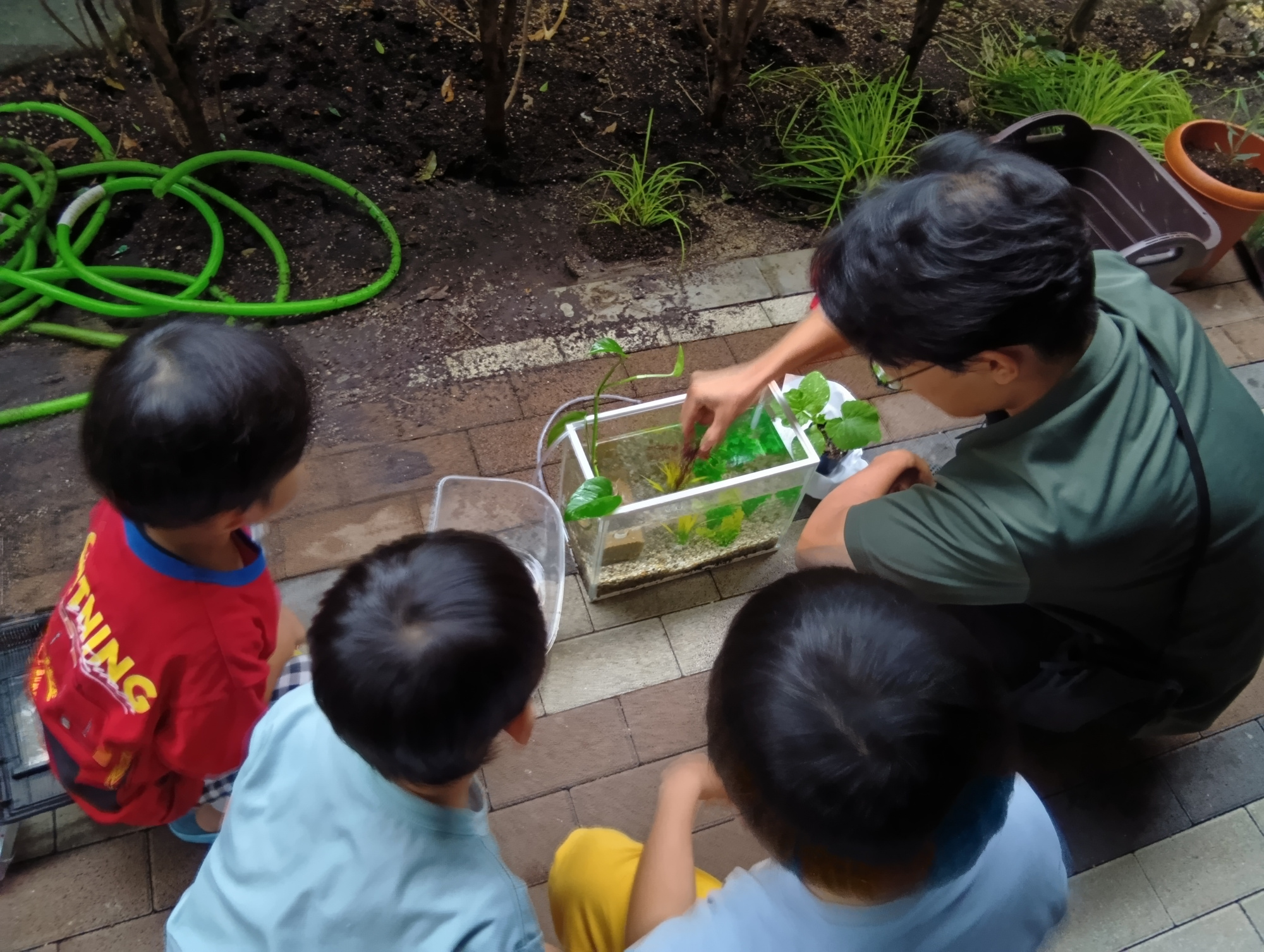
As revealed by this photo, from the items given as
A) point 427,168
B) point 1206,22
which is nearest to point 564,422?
point 427,168

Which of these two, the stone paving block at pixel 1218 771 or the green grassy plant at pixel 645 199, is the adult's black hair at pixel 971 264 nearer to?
the stone paving block at pixel 1218 771

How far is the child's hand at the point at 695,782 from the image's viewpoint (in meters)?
1.21

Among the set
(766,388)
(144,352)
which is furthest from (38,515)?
(766,388)

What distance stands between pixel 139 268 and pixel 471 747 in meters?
1.89

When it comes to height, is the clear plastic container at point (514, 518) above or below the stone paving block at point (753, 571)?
above

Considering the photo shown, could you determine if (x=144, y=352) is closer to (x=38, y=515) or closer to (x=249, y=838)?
(x=249, y=838)

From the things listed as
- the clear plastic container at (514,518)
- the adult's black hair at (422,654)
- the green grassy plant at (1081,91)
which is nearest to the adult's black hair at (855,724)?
the adult's black hair at (422,654)

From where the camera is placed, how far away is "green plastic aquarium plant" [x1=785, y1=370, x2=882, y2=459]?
1638 millimetres

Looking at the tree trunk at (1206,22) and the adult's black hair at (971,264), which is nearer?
the adult's black hair at (971,264)

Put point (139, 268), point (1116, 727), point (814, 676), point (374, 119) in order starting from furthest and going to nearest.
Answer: point (374, 119), point (139, 268), point (1116, 727), point (814, 676)

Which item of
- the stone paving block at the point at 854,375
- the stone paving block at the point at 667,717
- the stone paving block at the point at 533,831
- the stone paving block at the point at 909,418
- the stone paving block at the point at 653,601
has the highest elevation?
the stone paving block at the point at 854,375

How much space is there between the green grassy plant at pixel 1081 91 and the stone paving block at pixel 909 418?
137 cm

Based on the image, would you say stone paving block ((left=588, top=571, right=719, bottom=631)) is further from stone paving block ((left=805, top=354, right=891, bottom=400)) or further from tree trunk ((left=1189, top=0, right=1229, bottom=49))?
tree trunk ((left=1189, top=0, right=1229, bottom=49))

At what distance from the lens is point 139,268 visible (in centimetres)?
218
